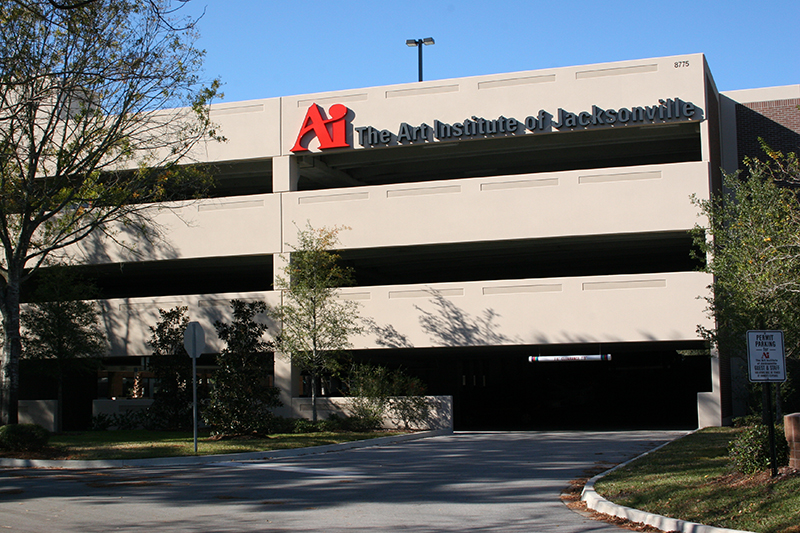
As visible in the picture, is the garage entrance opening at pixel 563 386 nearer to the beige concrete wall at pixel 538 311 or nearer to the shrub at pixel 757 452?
the beige concrete wall at pixel 538 311

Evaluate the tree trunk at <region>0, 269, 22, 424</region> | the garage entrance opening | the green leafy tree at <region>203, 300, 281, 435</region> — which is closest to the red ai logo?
the green leafy tree at <region>203, 300, 281, 435</region>

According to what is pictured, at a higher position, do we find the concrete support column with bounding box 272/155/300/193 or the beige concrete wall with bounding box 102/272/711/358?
the concrete support column with bounding box 272/155/300/193

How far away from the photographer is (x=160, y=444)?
808 inches

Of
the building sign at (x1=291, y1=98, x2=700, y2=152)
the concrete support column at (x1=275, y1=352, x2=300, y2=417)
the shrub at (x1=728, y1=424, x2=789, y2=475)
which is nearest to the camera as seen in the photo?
the shrub at (x1=728, y1=424, x2=789, y2=475)

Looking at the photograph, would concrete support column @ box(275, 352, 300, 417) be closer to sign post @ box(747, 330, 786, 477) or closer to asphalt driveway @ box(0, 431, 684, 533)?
asphalt driveway @ box(0, 431, 684, 533)

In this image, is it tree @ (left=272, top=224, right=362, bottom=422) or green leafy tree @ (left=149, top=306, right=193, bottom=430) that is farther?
green leafy tree @ (left=149, top=306, right=193, bottom=430)

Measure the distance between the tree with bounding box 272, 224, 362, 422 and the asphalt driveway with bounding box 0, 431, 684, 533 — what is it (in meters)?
6.64

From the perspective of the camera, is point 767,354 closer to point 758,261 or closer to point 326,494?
point 758,261

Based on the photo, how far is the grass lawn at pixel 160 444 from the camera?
728 inches

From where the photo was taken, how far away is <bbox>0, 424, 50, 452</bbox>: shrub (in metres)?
18.6

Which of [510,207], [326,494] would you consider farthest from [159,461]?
[510,207]

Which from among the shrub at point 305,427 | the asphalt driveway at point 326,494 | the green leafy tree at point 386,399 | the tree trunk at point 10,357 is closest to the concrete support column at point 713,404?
the asphalt driveway at point 326,494

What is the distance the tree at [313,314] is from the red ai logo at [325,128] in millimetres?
3828

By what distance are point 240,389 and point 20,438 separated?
5.87m
